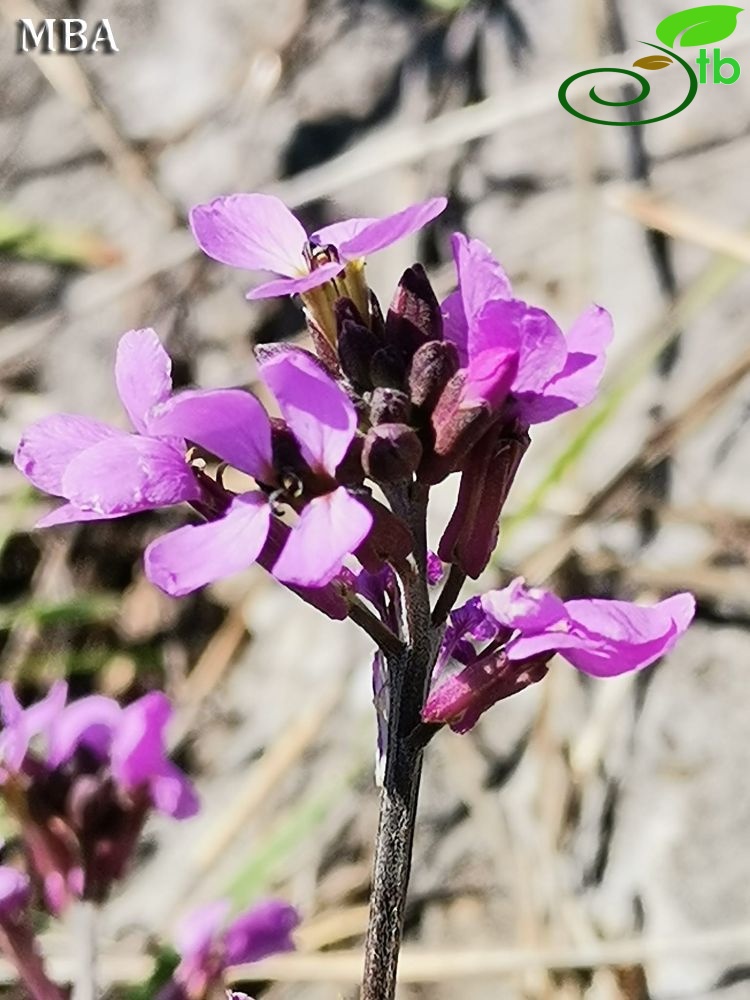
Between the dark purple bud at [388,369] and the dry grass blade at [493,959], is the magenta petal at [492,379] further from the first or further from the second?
the dry grass blade at [493,959]

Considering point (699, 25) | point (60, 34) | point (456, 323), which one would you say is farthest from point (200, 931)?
point (60, 34)

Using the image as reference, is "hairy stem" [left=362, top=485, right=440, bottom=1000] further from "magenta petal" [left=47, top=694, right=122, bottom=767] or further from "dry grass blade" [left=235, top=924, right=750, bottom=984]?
"dry grass blade" [left=235, top=924, right=750, bottom=984]

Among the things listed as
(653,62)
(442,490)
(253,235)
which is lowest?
(253,235)

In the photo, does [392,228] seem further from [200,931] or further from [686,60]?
[686,60]

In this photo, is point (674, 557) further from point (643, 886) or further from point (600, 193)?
point (600, 193)

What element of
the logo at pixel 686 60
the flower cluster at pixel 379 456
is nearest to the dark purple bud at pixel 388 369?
the flower cluster at pixel 379 456

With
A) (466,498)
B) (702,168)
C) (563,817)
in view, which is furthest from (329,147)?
(466,498)

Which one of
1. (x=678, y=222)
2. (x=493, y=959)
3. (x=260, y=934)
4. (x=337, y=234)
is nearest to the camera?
(x=337, y=234)
